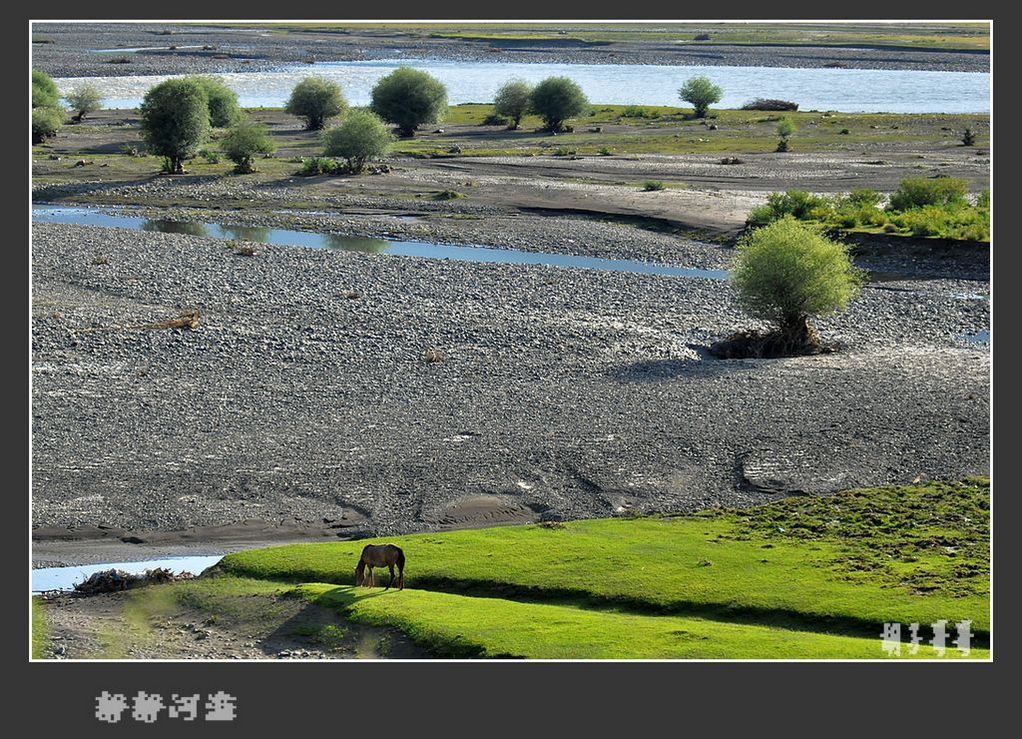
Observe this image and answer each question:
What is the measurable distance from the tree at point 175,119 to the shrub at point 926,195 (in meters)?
36.9

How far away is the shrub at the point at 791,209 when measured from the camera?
5828 centimetres

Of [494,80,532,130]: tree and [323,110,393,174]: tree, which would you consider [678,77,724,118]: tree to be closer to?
[494,80,532,130]: tree

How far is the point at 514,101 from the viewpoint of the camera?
95125 millimetres

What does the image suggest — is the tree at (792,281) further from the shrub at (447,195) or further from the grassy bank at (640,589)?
the shrub at (447,195)

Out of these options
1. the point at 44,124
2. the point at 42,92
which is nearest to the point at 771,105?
the point at 42,92

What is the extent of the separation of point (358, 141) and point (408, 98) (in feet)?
61.1

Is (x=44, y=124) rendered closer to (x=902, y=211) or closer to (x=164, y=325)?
(x=164, y=325)

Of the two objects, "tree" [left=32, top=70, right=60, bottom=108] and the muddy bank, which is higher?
the muddy bank

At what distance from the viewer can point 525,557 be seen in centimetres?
2372

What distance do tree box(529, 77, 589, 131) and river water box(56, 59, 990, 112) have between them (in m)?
22.3

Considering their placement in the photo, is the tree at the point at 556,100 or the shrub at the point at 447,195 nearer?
the shrub at the point at 447,195

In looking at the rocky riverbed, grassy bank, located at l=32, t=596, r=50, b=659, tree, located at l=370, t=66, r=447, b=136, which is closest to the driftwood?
the rocky riverbed

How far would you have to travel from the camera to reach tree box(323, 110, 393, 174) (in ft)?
243

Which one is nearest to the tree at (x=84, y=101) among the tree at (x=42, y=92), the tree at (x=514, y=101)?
the tree at (x=42, y=92)
